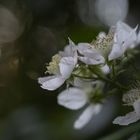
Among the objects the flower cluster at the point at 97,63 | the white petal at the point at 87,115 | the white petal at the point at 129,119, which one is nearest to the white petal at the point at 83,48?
the flower cluster at the point at 97,63

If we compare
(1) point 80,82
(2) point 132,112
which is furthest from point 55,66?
(2) point 132,112

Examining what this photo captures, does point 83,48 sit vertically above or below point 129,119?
above

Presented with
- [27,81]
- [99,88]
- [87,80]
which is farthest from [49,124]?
[87,80]

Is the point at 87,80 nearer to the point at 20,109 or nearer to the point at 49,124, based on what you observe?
the point at 49,124

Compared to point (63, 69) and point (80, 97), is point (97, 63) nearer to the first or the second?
point (63, 69)

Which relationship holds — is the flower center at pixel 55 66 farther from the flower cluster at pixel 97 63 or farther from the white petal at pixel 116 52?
the white petal at pixel 116 52

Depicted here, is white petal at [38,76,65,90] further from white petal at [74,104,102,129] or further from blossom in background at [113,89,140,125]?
white petal at [74,104,102,129]
